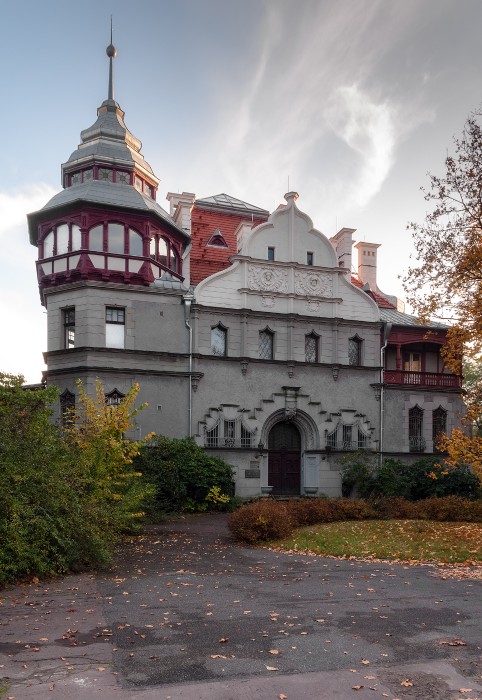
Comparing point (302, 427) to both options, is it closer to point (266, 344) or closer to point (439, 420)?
point (266, 344)

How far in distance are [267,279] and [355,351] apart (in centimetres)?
612

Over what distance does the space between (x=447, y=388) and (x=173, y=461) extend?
1593cm

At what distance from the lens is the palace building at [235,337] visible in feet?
90.7

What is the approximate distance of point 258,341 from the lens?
1172 inches

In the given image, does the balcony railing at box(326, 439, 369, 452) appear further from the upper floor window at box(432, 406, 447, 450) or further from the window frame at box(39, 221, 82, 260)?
the window frame at box(39, 221, 82, 260)

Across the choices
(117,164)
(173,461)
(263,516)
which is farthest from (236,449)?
(117,164)

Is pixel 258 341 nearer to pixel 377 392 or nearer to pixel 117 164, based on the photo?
pixel 377 392

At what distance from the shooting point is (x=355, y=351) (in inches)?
1251

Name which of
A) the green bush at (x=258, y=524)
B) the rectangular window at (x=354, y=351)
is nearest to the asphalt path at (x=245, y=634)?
the green bush at (x=258, y=524)

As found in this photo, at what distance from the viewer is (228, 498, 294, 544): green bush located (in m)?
16.4

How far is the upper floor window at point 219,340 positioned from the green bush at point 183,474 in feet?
15.7

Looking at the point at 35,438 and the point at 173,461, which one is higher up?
the point at 35,438

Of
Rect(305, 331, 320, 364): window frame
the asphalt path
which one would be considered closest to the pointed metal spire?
Rect(305, 331, 320, 364): window frame

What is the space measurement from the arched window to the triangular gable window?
1425 centimetres
